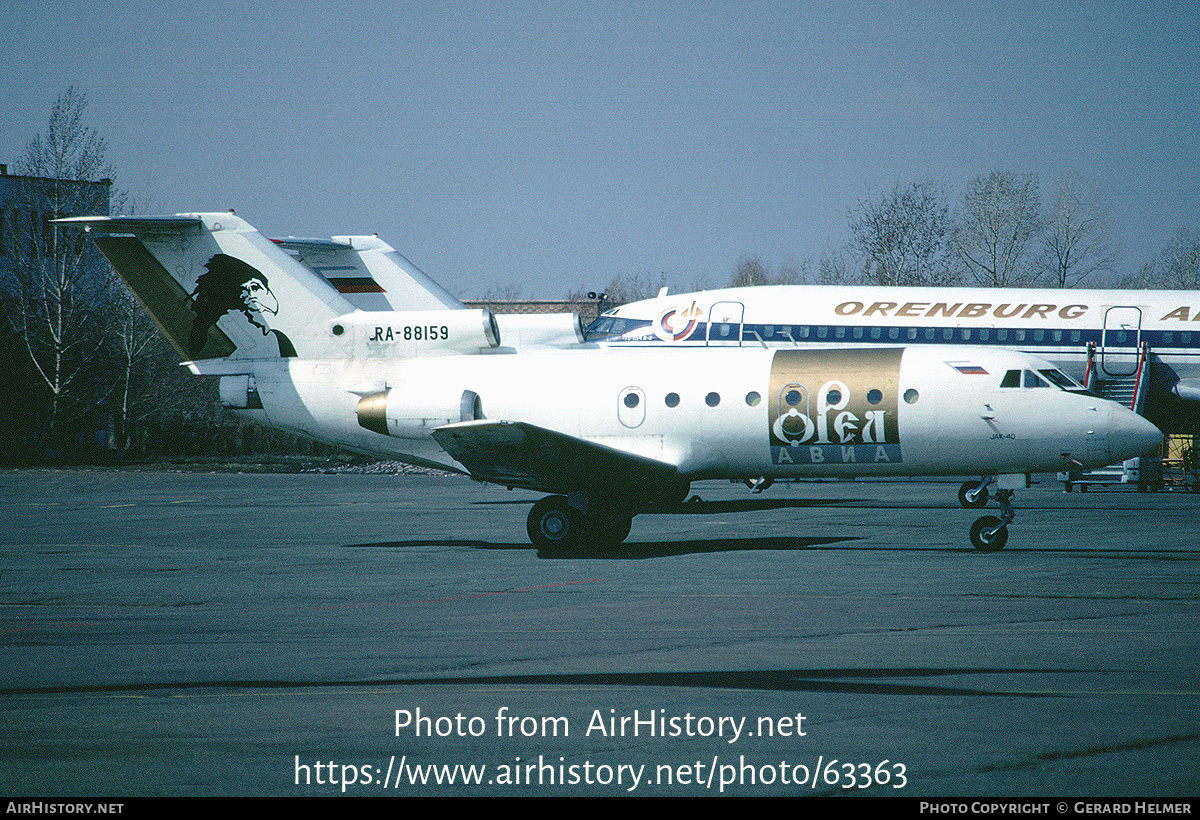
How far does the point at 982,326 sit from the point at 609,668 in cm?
2400

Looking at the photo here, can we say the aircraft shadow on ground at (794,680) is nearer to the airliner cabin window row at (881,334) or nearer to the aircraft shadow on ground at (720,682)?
the aircraft shadow on ground at (720,682)

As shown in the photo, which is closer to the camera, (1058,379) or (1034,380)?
(1034,380)

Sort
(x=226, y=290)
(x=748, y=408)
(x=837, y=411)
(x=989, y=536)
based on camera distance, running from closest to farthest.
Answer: (x=989, y=536), (x=837, y=411), (x=748, y=408), (x=226, y=290)

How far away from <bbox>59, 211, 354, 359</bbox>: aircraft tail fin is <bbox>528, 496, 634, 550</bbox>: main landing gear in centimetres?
492

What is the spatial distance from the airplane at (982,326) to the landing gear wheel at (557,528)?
12.5 metres

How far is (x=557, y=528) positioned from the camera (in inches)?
714

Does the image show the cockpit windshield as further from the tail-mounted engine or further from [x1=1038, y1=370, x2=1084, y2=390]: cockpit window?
the tail-mounted engine

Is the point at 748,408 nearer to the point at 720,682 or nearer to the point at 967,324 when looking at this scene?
the point at 720,682

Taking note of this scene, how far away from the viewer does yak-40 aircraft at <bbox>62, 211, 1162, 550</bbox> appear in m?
17.6

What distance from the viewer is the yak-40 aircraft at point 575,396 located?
693 inches

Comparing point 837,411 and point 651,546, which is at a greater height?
point 837,411

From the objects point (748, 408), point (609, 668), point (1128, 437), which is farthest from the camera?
point (748, 408)

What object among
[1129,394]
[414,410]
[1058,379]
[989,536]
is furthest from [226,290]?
[1129,394]

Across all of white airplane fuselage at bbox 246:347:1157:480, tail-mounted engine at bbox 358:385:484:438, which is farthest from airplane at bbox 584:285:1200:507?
tail-mounted engine at bbox 358:385:484:438
